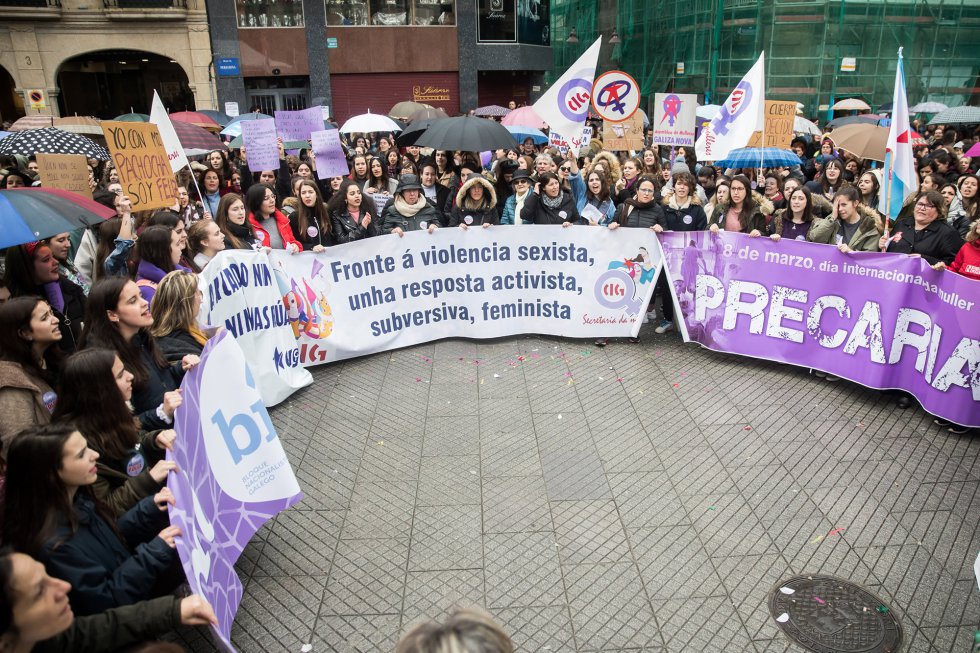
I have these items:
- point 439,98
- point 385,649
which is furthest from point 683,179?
point 439,98

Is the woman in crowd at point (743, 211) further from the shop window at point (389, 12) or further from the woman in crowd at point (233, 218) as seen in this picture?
the shop window at point (389, 12)

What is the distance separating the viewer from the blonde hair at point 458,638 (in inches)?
65.9

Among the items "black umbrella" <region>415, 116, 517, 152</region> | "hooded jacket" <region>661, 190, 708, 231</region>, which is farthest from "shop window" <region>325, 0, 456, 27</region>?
"hooded jacket" <region>661, 190, 708, 231</region>

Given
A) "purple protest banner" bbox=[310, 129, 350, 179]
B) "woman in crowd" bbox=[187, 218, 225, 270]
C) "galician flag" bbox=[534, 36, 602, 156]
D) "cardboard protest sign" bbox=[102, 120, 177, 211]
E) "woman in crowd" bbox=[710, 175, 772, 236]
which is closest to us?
"cardboard protest sign" bbox=[102, 120, 177, 211]

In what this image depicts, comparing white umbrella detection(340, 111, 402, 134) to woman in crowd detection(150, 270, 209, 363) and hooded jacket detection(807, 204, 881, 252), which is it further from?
woman in crowd detection(150, 270, 209, 363)

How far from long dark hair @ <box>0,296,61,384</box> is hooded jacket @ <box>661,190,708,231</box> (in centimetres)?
599

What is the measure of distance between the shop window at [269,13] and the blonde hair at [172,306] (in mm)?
25442

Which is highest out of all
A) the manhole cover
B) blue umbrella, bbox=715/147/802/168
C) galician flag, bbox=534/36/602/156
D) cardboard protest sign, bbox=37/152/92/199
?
galician flag, bbox=534/36/602/156

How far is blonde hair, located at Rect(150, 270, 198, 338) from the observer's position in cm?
473

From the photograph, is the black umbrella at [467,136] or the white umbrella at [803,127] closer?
the black umbrella at [467,136]

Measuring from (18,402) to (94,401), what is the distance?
2.02ft

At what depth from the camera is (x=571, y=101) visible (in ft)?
27.8

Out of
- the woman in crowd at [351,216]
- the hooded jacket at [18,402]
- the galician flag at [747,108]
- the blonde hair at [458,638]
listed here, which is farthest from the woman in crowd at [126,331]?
the galician flag at [747,108]

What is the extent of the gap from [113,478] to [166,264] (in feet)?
A: 7.56
